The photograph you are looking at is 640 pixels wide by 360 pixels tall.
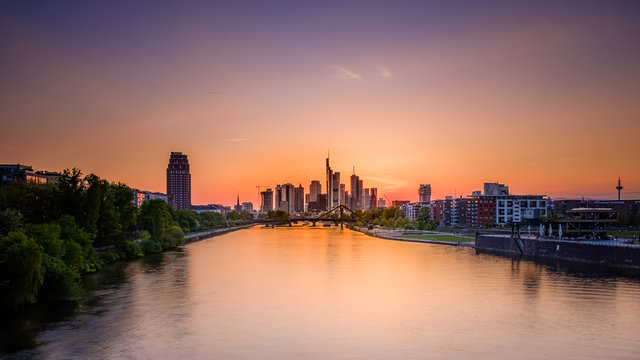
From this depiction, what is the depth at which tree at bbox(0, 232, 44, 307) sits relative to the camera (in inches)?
1142

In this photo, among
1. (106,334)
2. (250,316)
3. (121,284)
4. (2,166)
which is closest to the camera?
(106,334)

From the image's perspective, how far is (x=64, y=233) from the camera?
146 feet

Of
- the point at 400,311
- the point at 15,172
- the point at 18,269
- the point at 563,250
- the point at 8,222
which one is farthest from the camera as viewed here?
the point at 15,172

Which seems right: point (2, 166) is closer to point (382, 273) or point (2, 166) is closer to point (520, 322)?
point (382, 273)

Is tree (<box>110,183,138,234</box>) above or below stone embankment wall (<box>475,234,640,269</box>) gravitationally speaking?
above

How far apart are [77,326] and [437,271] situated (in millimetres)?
34102

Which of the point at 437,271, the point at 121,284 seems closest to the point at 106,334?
the point at 121,284

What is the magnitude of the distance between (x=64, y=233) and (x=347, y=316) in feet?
87.2

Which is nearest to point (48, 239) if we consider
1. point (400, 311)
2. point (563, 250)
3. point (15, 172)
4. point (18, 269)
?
point (18, 269)

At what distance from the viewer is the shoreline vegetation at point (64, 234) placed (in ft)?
97.0

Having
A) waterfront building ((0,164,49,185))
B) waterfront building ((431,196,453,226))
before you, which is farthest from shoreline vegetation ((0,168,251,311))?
waterfront building ((431,196,453,226))

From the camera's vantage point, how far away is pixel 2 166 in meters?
111

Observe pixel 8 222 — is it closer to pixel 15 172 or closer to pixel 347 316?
pixel 347 316

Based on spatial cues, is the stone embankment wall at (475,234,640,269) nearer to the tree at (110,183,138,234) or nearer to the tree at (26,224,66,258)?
the tree at (110,183,138,234)
